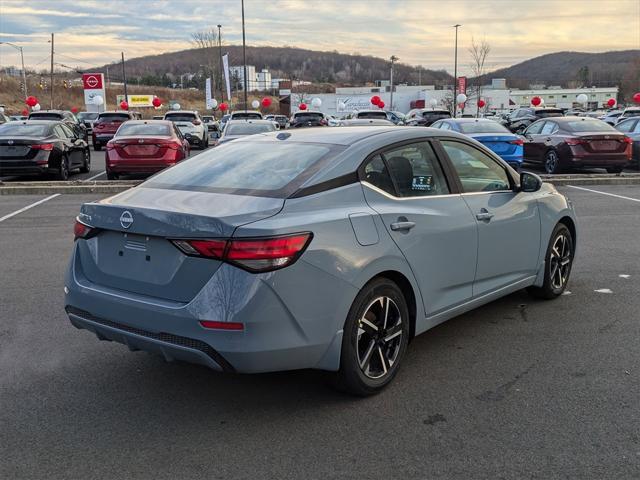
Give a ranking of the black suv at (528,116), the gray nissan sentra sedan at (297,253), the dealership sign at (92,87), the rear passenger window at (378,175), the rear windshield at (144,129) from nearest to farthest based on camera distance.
Result: 1. the gray nissan sentra sedan at (297,253)
2. the rear passenger window at (378,175)
3. the rear windshield at (144,129)
4. the black suv at (528,116)
5. the dealership sign at (92,87)

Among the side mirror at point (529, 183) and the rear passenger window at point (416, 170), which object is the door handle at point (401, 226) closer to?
the rear passenger window at point (416, 170)

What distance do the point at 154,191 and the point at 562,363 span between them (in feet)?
9.75

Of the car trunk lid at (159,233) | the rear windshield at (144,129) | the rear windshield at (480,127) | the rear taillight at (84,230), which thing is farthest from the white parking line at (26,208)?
the rear windshield at (480,127)

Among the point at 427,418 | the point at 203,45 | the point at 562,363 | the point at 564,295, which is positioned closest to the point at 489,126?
the point at 564,295

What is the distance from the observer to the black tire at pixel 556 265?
5.68 meters

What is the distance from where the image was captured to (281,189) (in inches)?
146

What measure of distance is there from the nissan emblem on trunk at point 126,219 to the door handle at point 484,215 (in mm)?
2456

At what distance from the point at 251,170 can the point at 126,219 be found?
2.95 ft

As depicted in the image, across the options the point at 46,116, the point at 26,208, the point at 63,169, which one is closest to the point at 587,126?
the point at 63,169

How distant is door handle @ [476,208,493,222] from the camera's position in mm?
4684

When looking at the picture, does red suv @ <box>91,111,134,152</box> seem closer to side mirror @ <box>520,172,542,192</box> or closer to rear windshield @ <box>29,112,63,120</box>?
rear windshield @ <box>29,112,63,120</box>

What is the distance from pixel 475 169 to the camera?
5039mm

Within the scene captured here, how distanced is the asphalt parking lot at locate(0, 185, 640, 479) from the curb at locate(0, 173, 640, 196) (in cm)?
833

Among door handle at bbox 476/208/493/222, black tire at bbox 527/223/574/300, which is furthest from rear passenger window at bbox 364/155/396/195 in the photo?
black tire at bbox 527/223/574/300
